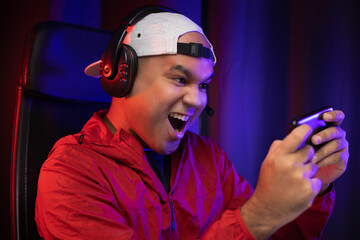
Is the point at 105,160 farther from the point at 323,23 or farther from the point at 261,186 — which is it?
the point at 323,23

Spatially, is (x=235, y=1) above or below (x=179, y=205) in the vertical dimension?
above

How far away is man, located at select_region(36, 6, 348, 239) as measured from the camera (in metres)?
0.66

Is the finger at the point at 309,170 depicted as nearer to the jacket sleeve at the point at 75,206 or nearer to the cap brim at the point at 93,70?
the jacket sleeve at the point at 75,206

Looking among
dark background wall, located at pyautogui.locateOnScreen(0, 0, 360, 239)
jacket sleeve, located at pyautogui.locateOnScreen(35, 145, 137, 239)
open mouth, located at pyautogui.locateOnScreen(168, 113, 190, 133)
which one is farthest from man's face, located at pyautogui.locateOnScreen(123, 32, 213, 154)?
dark background wall, located at pyautogui.locateOnScreen(0, 0, 360, 239)

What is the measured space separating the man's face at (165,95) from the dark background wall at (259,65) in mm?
700

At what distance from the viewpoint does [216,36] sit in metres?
1.69

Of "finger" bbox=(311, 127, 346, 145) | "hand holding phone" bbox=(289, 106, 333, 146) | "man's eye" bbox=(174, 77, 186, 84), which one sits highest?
"man's eye" bbox=(174, 77, 186, 84)

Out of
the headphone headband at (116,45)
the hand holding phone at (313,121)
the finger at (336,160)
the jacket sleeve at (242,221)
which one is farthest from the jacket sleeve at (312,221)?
the headphone headband at (116,45)

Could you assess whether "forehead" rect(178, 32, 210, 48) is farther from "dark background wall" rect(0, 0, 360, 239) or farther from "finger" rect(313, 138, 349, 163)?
"dark background wall" rect(0, 0, 360, 239)

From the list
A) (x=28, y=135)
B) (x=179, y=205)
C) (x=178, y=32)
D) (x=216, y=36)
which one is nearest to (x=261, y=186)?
(x=179, y=205)

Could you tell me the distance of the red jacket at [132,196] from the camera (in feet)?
2.45

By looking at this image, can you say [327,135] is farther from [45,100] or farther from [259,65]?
[259,65]

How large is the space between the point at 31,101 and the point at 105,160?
0.32 meters

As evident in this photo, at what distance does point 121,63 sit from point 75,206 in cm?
36
